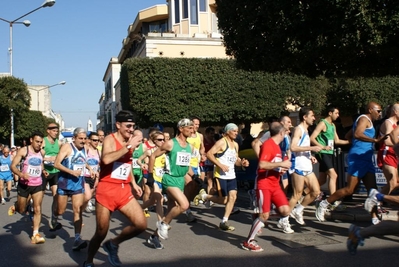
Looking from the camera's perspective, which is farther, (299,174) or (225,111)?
(225,111)

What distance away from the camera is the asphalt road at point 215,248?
6469 millimetres

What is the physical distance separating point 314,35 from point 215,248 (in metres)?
7.54

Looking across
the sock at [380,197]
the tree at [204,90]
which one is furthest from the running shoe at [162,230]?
the tree at [204,90]

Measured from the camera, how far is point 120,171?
602 cm

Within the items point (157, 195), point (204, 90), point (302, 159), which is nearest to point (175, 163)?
point (157, 195)

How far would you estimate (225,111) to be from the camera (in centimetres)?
2834

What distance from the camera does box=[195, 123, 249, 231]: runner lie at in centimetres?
873

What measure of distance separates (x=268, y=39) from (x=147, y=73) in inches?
573

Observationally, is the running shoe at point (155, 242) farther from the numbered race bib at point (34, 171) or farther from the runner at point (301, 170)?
the numbered race bib at point (34, 171)

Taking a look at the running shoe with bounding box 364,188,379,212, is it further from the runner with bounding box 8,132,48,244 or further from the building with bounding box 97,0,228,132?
the building with bounding box 97,0,228,132

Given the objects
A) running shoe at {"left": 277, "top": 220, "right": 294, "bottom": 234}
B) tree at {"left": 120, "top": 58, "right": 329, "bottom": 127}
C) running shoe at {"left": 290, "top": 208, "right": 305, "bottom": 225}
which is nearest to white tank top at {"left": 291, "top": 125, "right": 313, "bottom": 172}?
running shoe at {"left": 290, "top": 208, "right": 305, "bottom": 225}

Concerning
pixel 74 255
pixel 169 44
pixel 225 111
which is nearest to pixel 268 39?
pixel 74 255

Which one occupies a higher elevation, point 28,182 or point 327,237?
point 28,182

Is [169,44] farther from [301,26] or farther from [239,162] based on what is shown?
[239,162]
